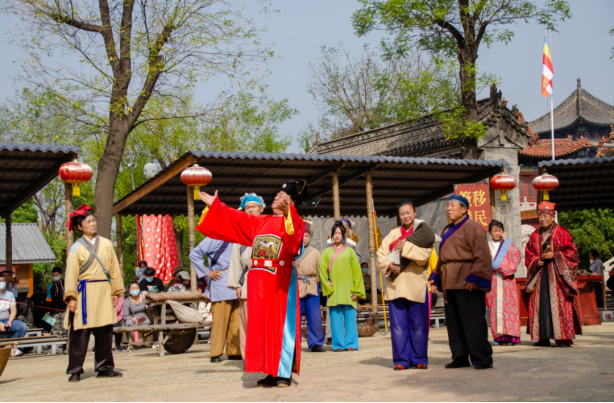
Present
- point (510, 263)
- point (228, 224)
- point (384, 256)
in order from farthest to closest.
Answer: point (510, 263), point (384, 256), point (228, 224)

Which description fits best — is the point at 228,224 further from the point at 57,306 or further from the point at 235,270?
the point at 57,306

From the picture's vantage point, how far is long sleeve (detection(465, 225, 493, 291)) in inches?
220

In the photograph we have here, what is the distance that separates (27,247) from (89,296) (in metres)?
22.4

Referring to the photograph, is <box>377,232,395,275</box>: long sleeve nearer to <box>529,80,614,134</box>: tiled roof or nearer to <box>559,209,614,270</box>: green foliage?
<box>559,209,614,270</box>: green foliage

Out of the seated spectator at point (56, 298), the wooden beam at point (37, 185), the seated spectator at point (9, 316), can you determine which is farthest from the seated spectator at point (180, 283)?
the wooden beam at point (37, 185)

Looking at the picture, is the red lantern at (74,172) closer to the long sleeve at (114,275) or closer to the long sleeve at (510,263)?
the long sleeve at (114,275)

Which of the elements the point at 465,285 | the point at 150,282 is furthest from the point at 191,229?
the point at 465,285

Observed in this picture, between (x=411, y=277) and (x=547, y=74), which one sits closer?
(x=411, y=277)

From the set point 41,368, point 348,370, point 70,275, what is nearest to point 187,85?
point 41,368

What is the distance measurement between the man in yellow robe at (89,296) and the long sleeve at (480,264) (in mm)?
3462

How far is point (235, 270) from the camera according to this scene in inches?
264

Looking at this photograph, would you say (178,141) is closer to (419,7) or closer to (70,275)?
(419,7)

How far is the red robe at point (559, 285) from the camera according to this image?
738cm

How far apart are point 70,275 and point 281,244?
7.37 feet
